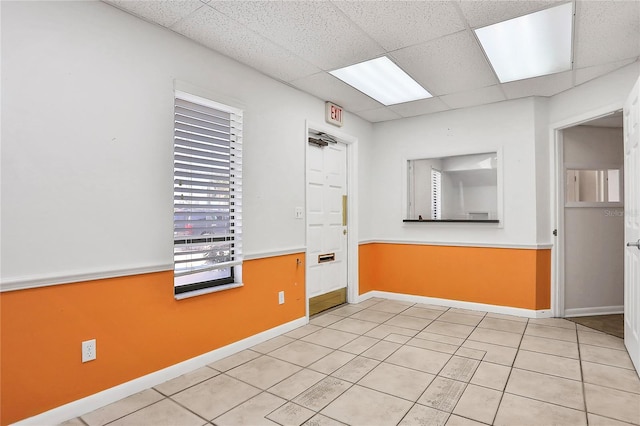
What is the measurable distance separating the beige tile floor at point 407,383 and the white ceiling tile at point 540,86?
2.50 meters

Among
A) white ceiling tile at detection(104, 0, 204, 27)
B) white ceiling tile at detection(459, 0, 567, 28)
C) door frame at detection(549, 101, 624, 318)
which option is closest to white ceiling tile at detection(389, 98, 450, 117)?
door frame at detection(549, 101, 624, 318)

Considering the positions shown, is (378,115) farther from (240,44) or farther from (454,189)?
(240,44)

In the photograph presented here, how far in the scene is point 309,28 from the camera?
2602mm

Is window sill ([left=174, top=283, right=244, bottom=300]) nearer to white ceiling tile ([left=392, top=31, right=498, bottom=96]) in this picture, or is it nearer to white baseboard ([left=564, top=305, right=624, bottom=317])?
white ceiling tile ([left=392, top=31, right=498, bottom=96])

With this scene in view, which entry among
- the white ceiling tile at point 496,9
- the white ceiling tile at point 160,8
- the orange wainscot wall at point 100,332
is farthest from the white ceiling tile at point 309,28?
the orange wainscot wall at point 100,332

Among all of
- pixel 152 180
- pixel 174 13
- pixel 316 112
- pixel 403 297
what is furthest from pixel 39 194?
pixel 403 297

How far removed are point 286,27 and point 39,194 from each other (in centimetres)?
190

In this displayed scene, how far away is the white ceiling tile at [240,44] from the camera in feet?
8.23

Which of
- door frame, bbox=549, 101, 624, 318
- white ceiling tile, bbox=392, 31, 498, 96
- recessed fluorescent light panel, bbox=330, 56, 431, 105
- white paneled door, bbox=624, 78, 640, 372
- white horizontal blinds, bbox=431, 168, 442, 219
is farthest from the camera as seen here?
white horizontal blinds, bbox=431, 168, 442, 219

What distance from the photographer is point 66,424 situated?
80.4 inches

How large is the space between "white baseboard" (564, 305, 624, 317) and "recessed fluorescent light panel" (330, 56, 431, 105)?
117 inches

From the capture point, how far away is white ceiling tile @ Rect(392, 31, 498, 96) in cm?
285

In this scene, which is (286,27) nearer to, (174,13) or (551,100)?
(174,13)

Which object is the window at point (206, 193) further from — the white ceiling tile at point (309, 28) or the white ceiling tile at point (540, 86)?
the white ceiling tile at point (540, 86)
